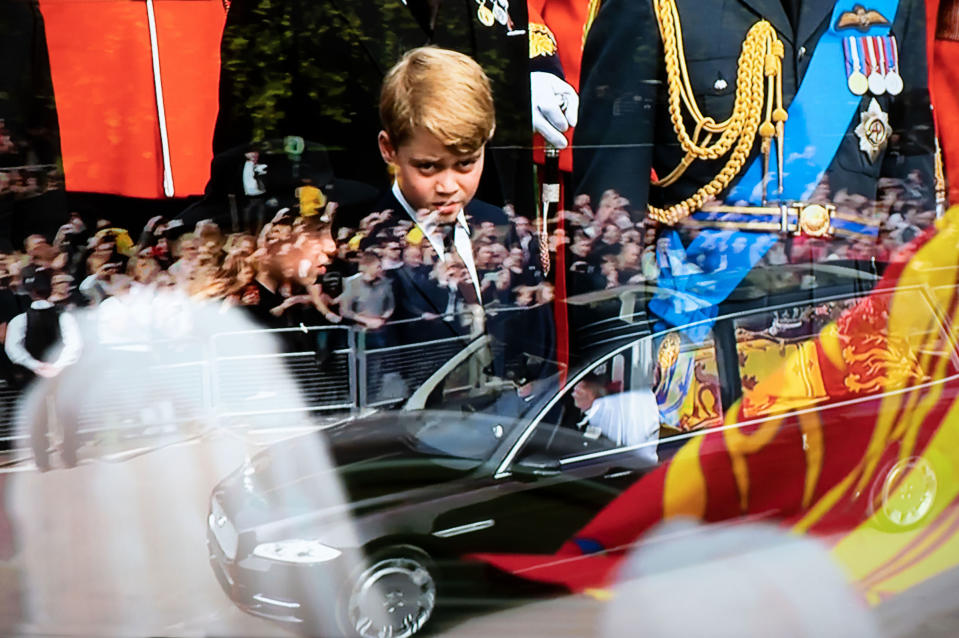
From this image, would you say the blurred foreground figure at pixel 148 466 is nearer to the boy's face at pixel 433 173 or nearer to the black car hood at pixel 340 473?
the black car hood at pixel 340 473

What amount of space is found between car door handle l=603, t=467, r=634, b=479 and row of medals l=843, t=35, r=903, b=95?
1.52 m

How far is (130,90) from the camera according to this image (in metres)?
2.49

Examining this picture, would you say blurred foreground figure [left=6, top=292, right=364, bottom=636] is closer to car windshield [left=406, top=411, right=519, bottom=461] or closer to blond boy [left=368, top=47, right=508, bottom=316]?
car windshield [left=406, top=411, right=519, bottom=461]

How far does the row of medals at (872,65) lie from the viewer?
319cm

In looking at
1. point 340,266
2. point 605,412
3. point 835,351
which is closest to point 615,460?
point 605,412

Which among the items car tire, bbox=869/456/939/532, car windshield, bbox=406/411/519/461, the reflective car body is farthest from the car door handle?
car tire, bbox=869/456/939/532

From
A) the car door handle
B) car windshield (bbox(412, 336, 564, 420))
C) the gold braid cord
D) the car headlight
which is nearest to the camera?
the car headlight

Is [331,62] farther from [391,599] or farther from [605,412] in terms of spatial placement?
[391,599]

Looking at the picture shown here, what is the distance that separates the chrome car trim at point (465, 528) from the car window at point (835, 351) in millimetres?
962

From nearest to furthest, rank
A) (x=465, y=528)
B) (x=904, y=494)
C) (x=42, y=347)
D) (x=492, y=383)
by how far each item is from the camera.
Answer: (x=42, y=347)
(x=465, y=528)
(x=492, y=383)
(x=904, y=494)

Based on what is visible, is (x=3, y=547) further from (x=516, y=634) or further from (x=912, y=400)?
(x=912, y=400)

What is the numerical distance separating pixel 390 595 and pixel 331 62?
1.50 meters

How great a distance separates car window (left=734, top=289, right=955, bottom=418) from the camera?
3.13 m

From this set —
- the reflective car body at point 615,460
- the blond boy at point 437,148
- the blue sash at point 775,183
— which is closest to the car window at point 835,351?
the reflective car body at point 615,460
